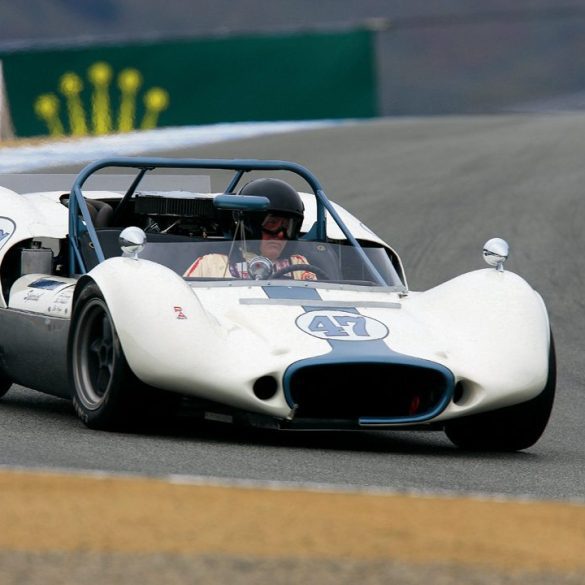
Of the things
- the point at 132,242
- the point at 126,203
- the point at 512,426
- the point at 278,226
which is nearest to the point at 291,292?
the point at 132,242

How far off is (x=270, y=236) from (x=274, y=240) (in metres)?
0.09

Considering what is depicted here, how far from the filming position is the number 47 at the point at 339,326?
6555 mm

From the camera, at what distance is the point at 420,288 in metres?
12.6

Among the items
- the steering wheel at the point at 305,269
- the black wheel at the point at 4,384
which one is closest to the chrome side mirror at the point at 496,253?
the steering wheel at the point at 305,269

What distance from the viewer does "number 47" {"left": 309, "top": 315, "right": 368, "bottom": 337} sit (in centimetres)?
655

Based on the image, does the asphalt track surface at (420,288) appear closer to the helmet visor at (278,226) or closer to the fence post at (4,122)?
the helmet visor at (278,226)

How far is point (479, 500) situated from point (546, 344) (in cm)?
261

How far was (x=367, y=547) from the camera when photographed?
3.83 meters

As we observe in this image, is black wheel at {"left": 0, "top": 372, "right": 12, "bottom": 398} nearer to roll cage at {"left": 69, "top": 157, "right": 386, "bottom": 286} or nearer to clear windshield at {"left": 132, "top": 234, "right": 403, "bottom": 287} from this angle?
roll cage at {"left": 69, "top": 157, "right": 386, "bottom": 286}

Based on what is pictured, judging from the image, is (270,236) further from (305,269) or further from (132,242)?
(132,242)

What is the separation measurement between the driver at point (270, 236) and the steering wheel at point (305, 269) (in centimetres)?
2

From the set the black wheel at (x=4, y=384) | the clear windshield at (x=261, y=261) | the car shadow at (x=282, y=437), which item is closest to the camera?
the car shadow at (x=282, y=437)

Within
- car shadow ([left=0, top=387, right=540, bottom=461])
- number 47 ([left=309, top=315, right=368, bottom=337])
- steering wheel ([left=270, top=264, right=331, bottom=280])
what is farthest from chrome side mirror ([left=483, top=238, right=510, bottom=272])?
number 47 ([left=309, top=315, right=368, bottom=337])

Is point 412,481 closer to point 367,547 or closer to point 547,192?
point 367,547
